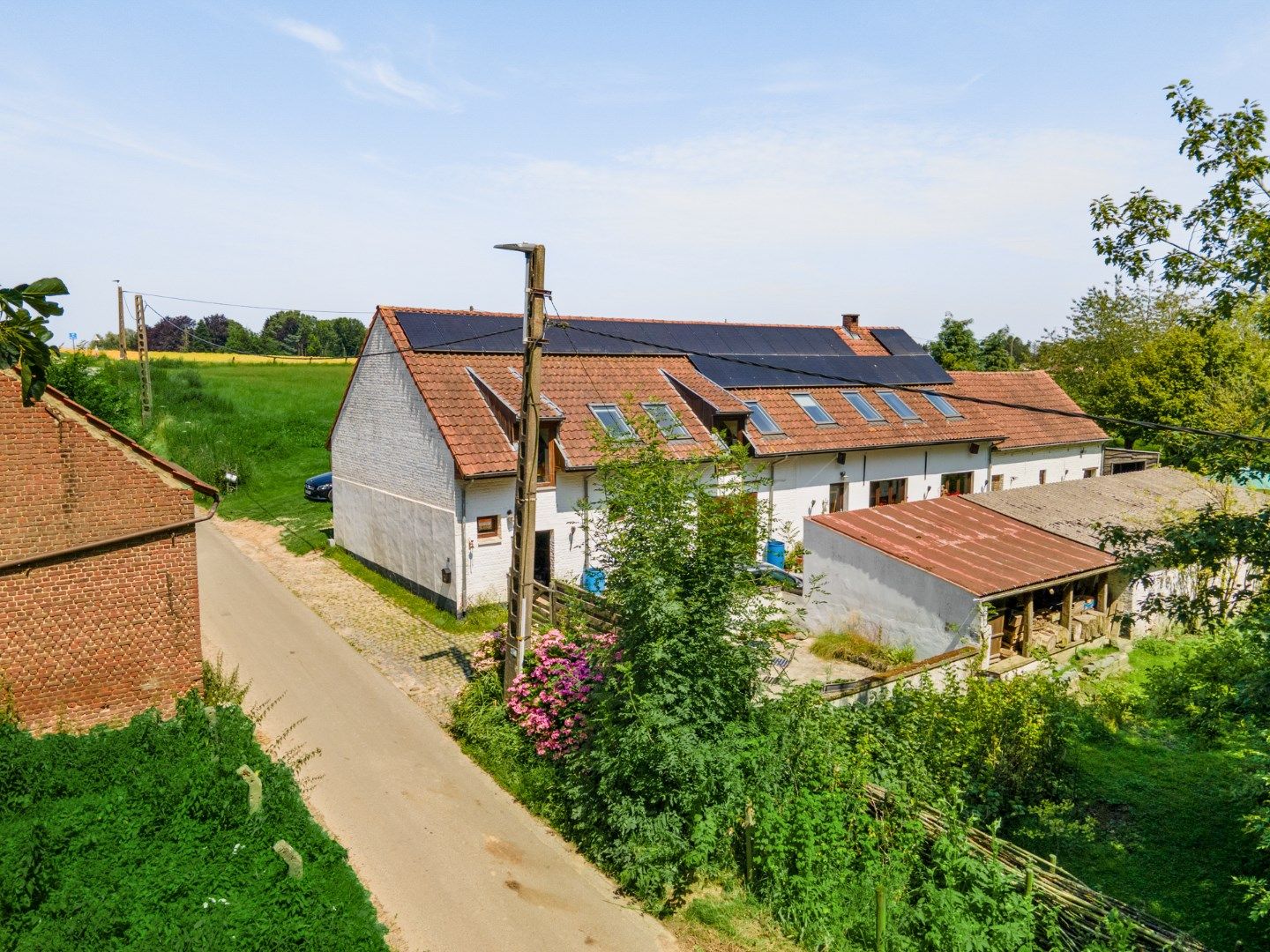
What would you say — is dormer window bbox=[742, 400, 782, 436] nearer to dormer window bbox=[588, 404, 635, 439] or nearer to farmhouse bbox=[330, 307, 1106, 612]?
farmhouse bbox=[330, 307, 1106, 612]

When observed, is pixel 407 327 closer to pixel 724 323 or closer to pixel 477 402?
pixel 477 402

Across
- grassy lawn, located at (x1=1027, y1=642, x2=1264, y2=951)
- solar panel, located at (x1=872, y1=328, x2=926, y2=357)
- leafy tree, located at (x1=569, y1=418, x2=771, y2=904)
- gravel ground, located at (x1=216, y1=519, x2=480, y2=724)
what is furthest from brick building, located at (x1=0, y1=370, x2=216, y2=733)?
solar panel, located at (x1=872, y1=328, x2=926, y2=357)

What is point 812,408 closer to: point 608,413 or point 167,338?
point 608,413

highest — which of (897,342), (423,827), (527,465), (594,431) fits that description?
(897,342)

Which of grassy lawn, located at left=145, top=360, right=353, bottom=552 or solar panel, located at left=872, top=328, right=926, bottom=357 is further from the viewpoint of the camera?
solar panel, located at left=872, top=328, right=926, bottom=357

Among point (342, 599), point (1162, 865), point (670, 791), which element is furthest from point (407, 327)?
point (1162, 865)

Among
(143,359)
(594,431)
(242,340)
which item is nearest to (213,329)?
(242,340)
